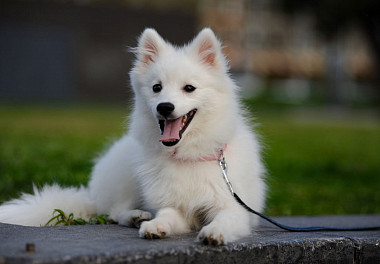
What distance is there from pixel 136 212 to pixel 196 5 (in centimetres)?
3127

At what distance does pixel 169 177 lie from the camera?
3910 mm

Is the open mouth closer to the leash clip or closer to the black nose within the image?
the black nose

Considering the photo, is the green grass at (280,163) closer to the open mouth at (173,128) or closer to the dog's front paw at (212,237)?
the open mouth at (173,128)

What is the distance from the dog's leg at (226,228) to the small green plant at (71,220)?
3.73 feet

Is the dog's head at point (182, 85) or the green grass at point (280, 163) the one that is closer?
the dog's head at point (182, 85)

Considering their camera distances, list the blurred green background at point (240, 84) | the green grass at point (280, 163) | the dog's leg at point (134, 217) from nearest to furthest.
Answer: the dog's leg at point (134, 217)
the green grass at point (280, 163)
the blurred green background at point (240, 84)

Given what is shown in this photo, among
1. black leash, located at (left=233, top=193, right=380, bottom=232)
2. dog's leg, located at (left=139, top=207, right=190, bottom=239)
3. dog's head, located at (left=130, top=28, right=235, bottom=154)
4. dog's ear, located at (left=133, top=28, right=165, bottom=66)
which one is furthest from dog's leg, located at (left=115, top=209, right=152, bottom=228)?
dog's ear, located at (left=133, top=28, right=165, bottom=66)

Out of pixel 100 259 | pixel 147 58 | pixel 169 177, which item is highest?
pixel 147 58

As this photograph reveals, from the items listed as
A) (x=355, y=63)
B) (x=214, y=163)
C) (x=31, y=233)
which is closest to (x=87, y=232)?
(x=31, y=233)

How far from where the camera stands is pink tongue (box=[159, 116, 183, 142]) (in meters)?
3.80

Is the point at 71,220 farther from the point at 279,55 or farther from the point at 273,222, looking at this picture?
the point at 279,55

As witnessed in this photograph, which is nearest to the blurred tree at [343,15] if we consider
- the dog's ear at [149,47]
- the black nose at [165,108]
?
the dog's ear at [149,47]

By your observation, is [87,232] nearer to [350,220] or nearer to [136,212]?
[136,212]

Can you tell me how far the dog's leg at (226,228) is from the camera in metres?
3.28
